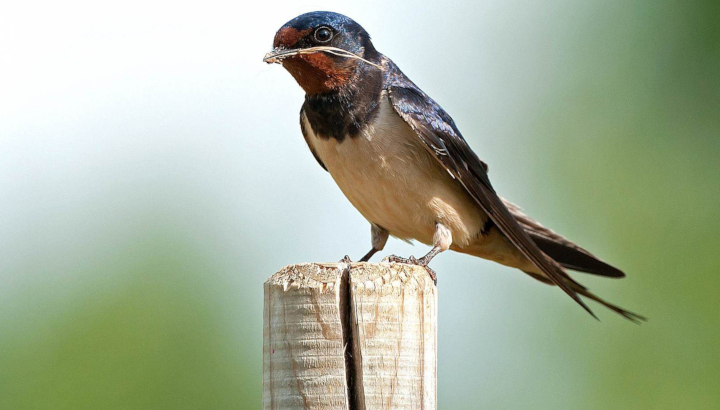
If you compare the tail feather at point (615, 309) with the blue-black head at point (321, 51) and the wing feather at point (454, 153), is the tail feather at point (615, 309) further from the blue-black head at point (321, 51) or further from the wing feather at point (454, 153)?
the blue-black head at point (321, 51)

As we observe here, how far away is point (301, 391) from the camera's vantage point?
229cm

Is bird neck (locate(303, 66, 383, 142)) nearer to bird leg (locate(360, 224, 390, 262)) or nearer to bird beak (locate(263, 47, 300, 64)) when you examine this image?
bird beak (locate(263, 47, 300, 64))

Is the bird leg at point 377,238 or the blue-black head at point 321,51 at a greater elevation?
the blue-black head at point 321,51

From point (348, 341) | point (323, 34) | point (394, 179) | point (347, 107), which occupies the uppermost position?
point (323, 34)

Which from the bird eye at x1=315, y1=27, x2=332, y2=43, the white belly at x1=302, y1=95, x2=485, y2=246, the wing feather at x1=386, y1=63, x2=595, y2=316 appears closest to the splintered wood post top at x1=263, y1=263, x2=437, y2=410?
the white belly at x1=302, y1=95, x2=485, y2=246

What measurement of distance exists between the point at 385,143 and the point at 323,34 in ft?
1.93

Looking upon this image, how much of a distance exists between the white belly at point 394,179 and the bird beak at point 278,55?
42cm

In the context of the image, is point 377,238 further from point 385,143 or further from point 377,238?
point 385,143

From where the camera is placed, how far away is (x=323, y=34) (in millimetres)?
4066

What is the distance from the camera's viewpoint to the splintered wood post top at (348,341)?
2289 mm

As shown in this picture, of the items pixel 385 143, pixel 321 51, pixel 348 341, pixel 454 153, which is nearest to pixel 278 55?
pixel 321 51

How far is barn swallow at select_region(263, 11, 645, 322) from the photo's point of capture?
13.1 feet

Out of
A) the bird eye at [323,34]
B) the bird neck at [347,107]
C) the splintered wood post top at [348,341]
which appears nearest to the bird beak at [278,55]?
the bird eye at [323,34]

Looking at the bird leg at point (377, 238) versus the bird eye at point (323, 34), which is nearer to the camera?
the bird eye at point (323, 34)
